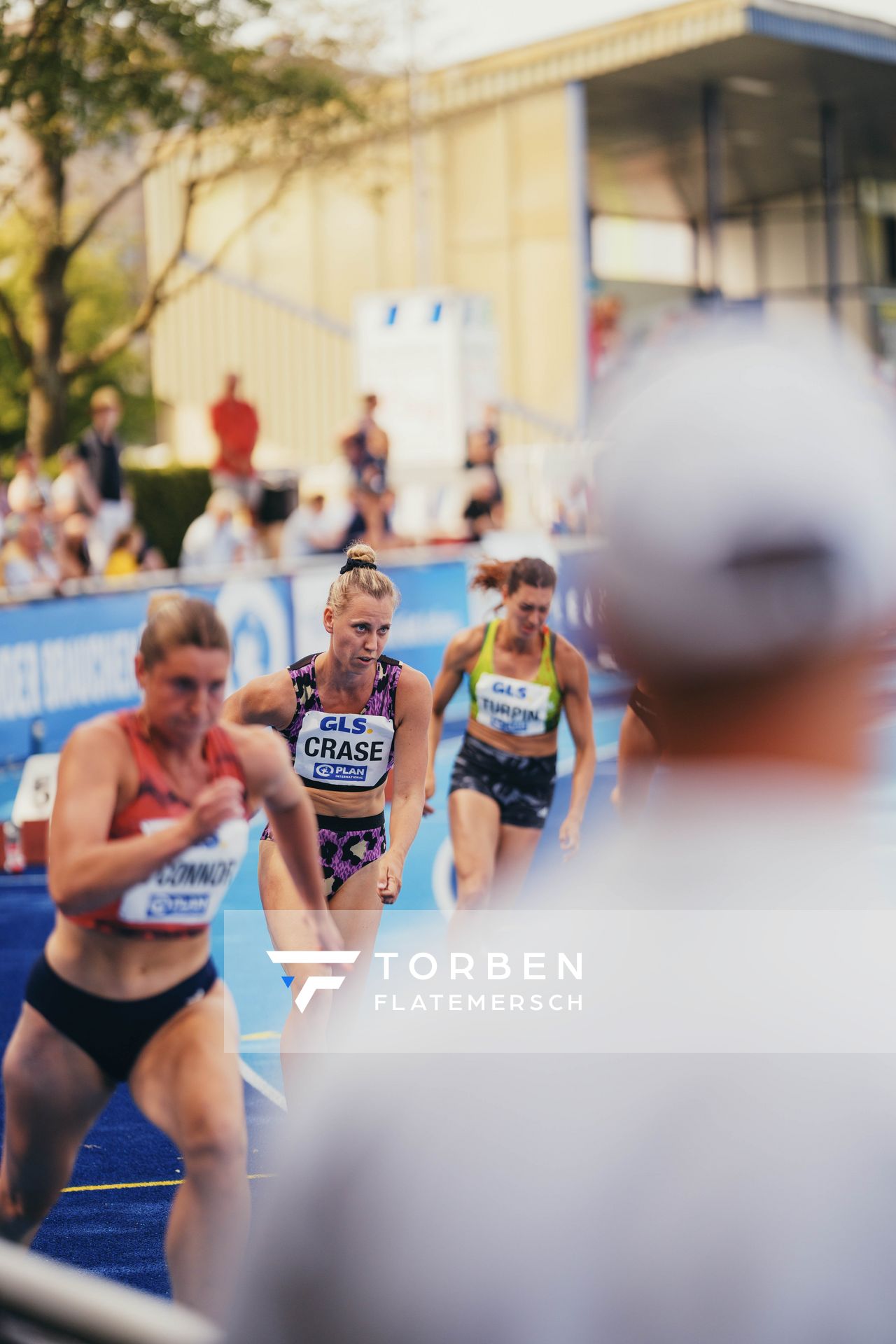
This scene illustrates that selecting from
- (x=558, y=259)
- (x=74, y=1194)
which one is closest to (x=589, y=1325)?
(x=74, y=1194)

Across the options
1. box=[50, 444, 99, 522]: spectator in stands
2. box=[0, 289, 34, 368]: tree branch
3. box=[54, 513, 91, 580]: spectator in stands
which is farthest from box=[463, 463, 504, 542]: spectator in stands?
box=[0, 289, 34, 368]: tree branch

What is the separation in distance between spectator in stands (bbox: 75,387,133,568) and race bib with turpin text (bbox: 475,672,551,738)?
27.2ft

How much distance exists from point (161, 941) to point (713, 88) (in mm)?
30449

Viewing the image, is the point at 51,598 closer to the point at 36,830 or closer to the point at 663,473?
the point at 36,830

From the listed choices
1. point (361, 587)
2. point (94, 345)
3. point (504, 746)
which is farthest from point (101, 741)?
point (94, 345)

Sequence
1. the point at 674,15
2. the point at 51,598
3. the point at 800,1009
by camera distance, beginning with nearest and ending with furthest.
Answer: the point at 800,1009 < the point at 51,598 < the point at 674,15

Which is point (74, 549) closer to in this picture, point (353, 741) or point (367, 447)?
point (367, 447)

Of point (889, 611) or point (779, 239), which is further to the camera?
point (779, 239)

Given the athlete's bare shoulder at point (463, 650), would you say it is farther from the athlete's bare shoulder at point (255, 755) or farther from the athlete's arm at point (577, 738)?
the athlete's bare shoulder at point (255, 755)

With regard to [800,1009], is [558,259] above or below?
above

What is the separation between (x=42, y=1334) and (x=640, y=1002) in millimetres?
653

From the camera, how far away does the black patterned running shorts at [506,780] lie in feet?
25.4

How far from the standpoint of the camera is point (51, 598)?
12.5 meters

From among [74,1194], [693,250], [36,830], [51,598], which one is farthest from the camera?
[693,250]
